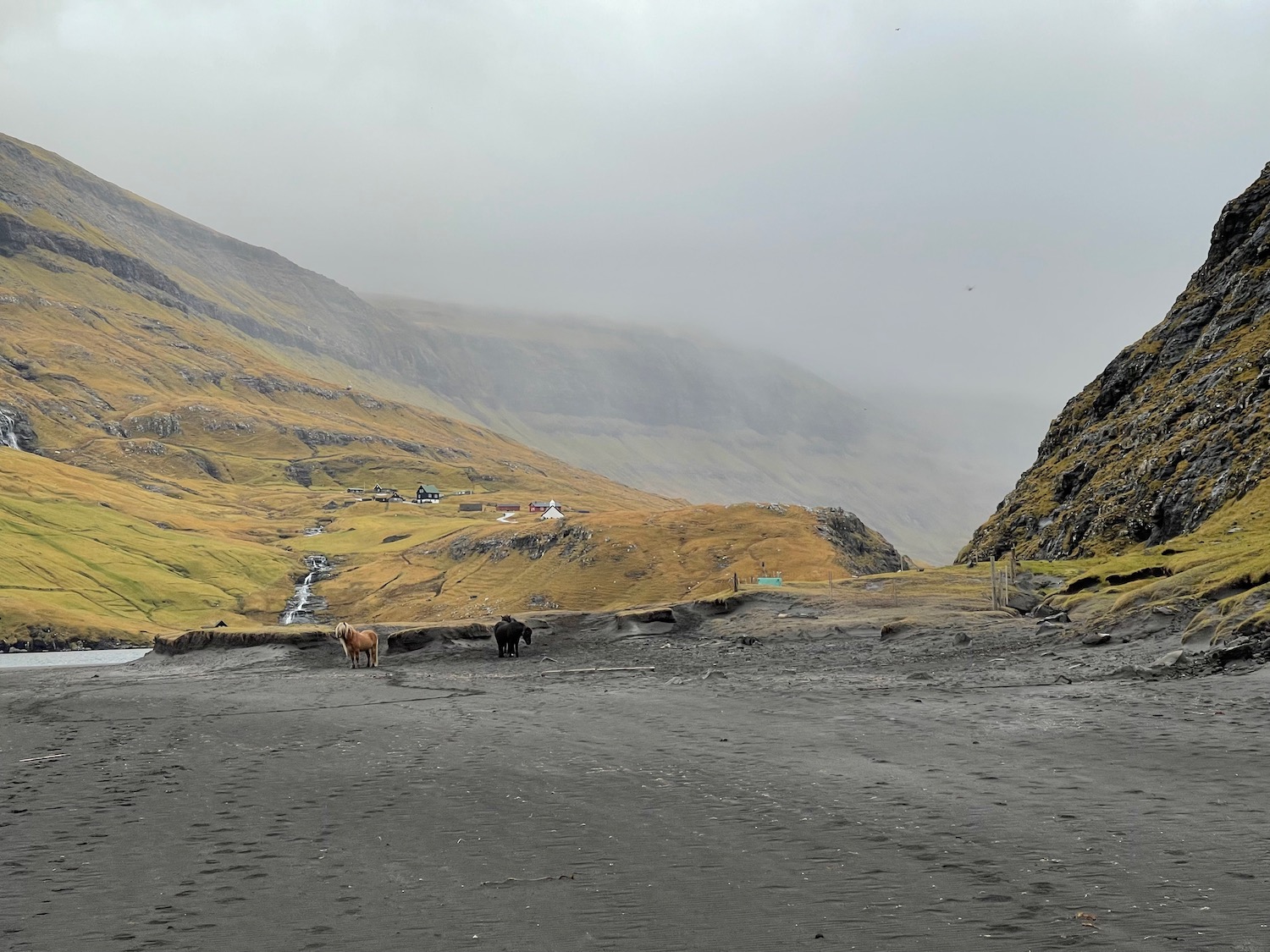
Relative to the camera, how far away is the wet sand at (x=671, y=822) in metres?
11.7

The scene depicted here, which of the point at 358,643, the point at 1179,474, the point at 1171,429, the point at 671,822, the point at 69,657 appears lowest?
the point at 671,822

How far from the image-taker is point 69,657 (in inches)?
4296

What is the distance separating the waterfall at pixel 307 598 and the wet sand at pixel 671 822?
114770 millimetres

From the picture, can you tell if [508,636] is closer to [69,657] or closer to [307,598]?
[69,657]

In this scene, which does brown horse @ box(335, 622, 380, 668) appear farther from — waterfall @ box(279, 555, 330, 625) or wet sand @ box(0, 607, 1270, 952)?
waterfall @ box(279, 555, 330, 625)

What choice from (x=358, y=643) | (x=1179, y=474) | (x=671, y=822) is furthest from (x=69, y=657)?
(x=671, y=822)

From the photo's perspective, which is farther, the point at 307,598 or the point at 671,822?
the point at 307,598

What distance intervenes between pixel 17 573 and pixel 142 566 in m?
23.2

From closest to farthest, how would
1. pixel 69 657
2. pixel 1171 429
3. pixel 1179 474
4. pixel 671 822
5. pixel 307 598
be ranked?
pixel 671 822 < pixel 1179 474 < pixel 1171 429 < pixel 69 657 < pixel 307 598

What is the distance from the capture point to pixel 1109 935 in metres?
10.7

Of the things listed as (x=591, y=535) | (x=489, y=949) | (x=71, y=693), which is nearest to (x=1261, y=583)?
(x=489, y=949)

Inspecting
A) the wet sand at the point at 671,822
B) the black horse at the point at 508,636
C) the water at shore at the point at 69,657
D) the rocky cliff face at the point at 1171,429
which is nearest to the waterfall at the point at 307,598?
the water at shore at the point at 69,657

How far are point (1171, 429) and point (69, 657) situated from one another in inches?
4002

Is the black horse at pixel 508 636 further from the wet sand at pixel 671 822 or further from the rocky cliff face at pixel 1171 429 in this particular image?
the rocky cliff face at pixel 1171 429
